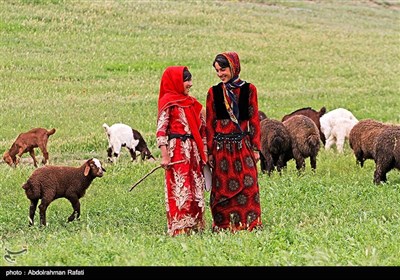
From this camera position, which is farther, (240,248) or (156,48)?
(156,48)

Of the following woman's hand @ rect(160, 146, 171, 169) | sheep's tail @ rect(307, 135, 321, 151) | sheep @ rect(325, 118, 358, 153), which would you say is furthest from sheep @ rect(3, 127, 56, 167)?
woman's hand @ rect(160, 146, 171, 169)

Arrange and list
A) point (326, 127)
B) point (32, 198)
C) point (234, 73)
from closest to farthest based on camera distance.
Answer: point (234, 73) < point (32, 198) < point (326, 127)

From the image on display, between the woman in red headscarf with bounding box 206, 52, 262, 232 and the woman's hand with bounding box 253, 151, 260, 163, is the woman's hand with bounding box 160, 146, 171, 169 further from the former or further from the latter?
the woman's hand with bounding box 253, 151, 260, 163

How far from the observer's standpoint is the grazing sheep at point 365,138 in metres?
16.1

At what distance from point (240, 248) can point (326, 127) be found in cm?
1257

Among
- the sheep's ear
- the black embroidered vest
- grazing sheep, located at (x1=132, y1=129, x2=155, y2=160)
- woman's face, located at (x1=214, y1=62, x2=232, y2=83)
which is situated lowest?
grazing sheep, located at (x1=132, y1=129, x2=155, y2=160)

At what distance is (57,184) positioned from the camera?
1241cm

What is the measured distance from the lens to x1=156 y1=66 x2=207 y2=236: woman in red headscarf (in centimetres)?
1119

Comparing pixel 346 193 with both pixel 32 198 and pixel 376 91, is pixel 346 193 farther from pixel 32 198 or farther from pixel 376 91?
pixel 376 91

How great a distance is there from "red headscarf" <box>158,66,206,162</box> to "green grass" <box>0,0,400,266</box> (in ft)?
3.92

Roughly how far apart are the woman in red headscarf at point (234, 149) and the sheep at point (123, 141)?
7766 millimetres

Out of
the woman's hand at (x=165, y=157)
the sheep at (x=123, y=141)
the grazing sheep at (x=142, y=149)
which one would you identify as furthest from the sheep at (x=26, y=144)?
the woman's hand at (x=165, y=157)
